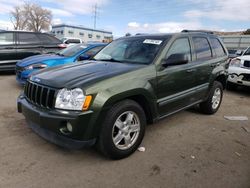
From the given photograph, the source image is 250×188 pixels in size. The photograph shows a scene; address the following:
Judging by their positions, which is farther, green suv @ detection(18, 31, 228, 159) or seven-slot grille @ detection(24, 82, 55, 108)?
seven-slot grille @ detection(24, 82, 55, 108)

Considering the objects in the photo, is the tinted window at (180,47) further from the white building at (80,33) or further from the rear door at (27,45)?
the white building at (80,33)

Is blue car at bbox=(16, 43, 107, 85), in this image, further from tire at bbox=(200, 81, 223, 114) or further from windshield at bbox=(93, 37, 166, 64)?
tire at bbox=(200, 81, 223, 114)

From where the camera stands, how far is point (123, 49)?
3.98 meters

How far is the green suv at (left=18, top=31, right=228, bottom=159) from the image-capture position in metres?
2.62

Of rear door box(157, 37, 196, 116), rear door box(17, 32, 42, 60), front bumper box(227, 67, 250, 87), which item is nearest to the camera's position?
rear door box(157, 37, 196, 116)

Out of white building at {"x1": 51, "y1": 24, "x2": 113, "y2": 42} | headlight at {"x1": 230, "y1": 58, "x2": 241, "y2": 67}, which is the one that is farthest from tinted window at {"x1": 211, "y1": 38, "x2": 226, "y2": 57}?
white building at {"x1": 51, "y1": 24, "x2": 113, "y2": 42}

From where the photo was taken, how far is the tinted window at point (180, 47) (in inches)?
143

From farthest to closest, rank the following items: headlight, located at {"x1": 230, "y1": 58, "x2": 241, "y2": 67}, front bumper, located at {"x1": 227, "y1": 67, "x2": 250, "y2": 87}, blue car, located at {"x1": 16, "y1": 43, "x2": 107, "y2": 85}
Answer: headlight, located at {"x1": 230, "y1": 58, "x2": 241, "y2": 67}, front bumper, located at {"x1": 227, "y1": 67, "x2": 250, "y2": 87}, blue car, located at {"x1": 16, "y1": 43, "x2": 107, "y2": 85}

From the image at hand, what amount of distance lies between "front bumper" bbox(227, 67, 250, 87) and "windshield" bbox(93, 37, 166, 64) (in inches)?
165

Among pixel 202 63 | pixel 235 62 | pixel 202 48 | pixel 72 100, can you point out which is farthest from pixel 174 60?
pixel 235 62

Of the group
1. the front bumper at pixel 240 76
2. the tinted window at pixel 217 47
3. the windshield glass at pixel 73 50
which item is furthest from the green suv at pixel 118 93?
the front bumper at pixel 240 76

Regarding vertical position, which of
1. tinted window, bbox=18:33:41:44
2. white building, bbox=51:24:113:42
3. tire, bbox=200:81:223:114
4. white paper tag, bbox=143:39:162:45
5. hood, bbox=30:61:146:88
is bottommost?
tire, bbox=200:81:223:114

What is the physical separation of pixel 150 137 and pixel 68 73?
1703mm

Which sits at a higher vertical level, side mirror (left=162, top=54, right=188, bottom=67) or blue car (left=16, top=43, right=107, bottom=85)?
side mirror (left=162, top=54, right=188, bottom=67)
